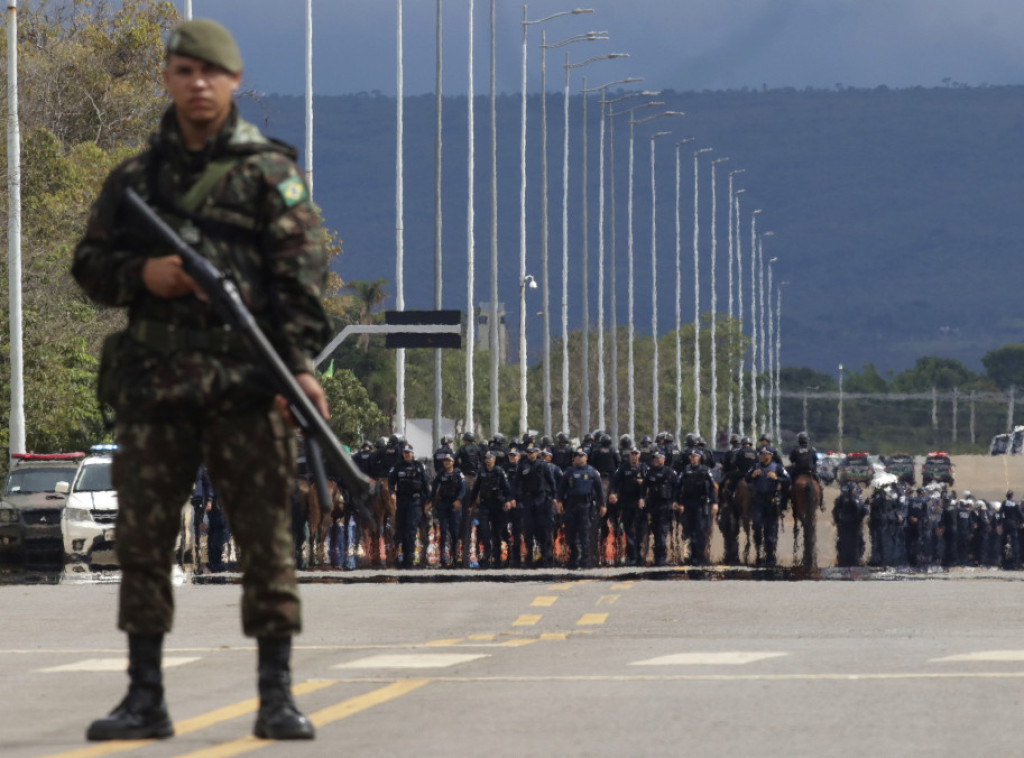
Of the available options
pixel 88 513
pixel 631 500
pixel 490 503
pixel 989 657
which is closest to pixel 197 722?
pixel 989 657

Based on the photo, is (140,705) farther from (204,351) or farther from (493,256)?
(493,256)

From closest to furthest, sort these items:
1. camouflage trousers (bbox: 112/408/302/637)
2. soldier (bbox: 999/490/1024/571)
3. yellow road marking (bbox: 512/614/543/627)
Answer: camouflage trousers (bbox: 112/408/302/637) → yellow road marking (bbox: 512/614/543/627) → soldier (bbox: 999/490/1024/571)

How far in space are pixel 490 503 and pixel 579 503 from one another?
1.51m

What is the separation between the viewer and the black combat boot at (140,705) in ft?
25.1

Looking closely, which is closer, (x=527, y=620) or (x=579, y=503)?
(x=527, y=620)

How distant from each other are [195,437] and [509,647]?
6021mm

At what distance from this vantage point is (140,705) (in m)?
7.68

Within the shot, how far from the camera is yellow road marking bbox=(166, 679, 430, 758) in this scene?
24.2 ft

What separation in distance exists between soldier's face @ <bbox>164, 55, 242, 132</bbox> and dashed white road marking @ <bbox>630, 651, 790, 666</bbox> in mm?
4718

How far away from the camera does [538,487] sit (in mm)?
36000

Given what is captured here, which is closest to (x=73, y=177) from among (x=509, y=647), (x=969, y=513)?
Result: (x=969, y=513)

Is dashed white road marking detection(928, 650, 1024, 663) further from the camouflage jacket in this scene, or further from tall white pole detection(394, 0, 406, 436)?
tall white pole detection(394, 0, 406, 436)

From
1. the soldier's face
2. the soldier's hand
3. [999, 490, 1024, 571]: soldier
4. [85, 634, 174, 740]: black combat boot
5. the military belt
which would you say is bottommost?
[999, 490, 1024, 571]: soldier

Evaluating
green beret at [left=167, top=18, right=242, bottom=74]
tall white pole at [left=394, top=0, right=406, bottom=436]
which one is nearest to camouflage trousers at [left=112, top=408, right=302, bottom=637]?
green beret at [left=167, top=18, right=242, bottom=74]
